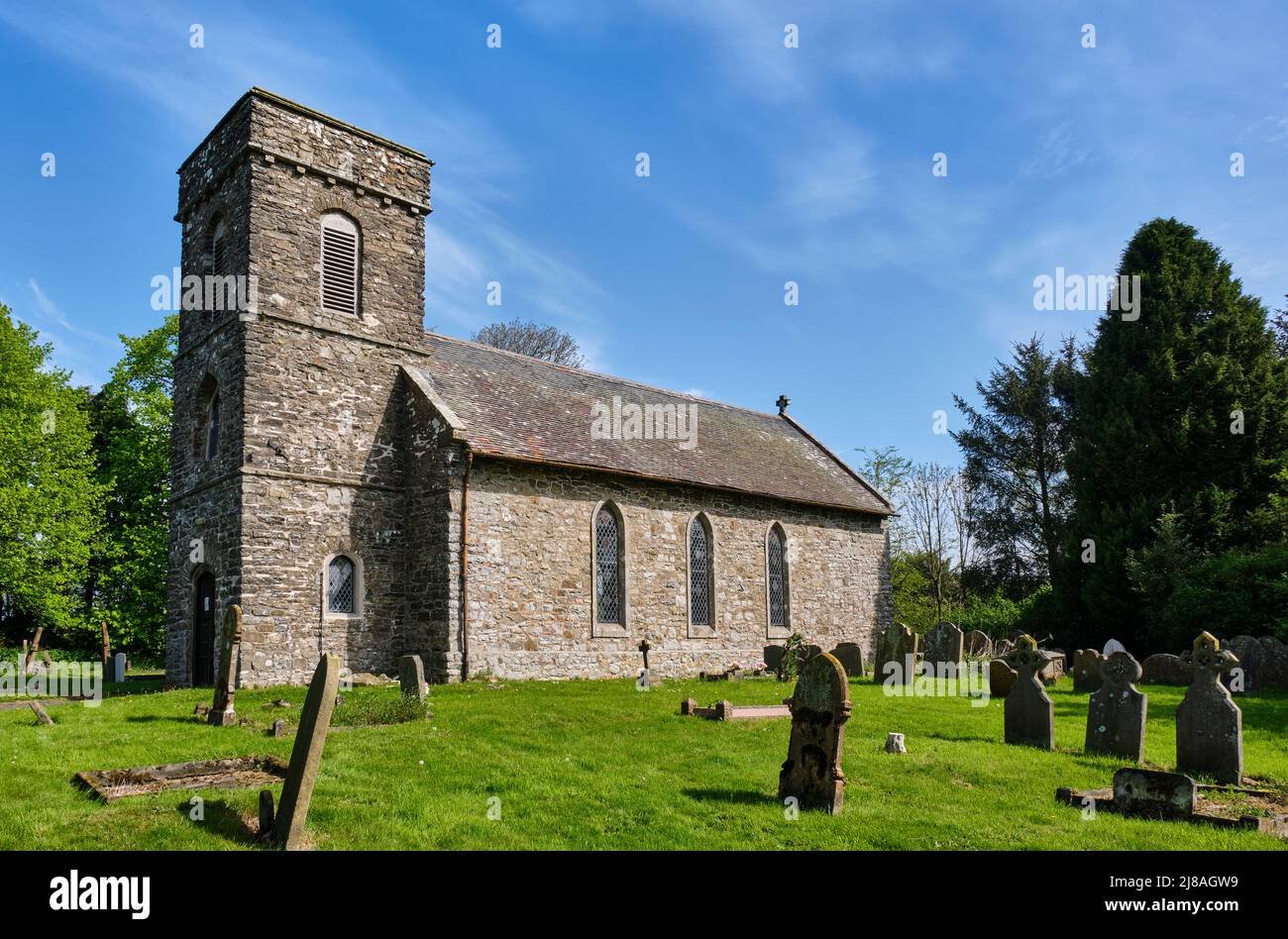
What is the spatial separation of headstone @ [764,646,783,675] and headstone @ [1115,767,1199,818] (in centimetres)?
1262

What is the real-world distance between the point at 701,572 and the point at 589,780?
1462 cm

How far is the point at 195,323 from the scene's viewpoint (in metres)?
20.1

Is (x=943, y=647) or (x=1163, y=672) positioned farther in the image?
(x=943, y=647)

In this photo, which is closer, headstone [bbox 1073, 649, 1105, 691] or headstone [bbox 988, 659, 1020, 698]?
headstone [bbox 988, 659, 1020, 698]

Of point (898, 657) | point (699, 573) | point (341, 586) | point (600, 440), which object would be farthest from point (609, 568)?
point (898, 657)

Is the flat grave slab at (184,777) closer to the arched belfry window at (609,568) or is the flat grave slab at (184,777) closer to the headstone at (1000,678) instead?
the arched belfry window at (609,568)

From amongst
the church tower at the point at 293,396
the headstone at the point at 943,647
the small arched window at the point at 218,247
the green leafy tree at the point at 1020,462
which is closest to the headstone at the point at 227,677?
the church tower at the point at 293,396

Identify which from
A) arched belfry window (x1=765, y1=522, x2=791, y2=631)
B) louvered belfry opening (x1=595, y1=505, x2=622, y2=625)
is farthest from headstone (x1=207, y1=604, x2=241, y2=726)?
arched belfry window (x1=765, y1=522, x2=791, y2=631)

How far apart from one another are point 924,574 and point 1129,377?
16.5 m

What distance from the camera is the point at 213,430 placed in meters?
19.0

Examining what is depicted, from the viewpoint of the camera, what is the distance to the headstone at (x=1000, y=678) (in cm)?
1534

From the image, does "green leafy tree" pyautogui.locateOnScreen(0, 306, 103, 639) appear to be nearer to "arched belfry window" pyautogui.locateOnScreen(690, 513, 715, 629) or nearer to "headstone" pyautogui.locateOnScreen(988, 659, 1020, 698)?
"arched belfry window" pyautogui.locateOnScreen(690, 513, 715, 629)

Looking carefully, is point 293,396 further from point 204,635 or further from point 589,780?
point 589,780

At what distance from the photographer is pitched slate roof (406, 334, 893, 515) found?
65.3 feet
